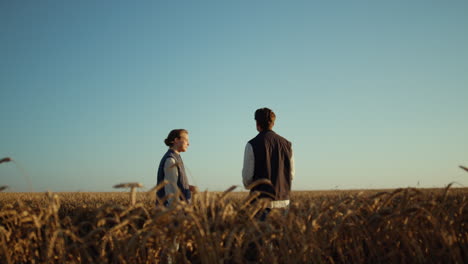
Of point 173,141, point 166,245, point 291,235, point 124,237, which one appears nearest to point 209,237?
point 166,245

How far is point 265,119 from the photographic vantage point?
448 cm

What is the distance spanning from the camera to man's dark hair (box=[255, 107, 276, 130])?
448 centimetres

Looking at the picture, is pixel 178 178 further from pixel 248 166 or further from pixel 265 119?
pixel 265 119

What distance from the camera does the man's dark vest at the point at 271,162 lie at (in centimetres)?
426

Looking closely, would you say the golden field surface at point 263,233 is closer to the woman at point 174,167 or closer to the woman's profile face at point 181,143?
the woman at point 174,167

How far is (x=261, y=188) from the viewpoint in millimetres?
4375

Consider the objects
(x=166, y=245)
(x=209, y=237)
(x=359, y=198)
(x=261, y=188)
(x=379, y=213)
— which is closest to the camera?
(x=209, y=237)

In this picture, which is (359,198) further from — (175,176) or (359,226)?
(175,176)

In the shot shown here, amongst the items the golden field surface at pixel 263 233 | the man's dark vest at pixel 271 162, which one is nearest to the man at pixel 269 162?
the man's dark vest at pixel 271 162

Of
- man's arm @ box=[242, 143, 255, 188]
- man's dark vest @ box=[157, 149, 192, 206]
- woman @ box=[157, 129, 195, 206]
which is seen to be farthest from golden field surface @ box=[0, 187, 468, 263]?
man's dark vest @ box=[157, 149, 192, 206]

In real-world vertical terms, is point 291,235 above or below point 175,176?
below

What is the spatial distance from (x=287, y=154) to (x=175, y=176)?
60.7 inches

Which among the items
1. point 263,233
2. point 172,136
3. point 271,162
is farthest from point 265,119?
point 263,233

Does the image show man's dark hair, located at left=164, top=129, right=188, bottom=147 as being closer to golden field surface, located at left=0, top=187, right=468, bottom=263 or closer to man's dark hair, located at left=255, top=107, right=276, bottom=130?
man's dark hair, located at left=255, top=107, right=276, bottom=130
